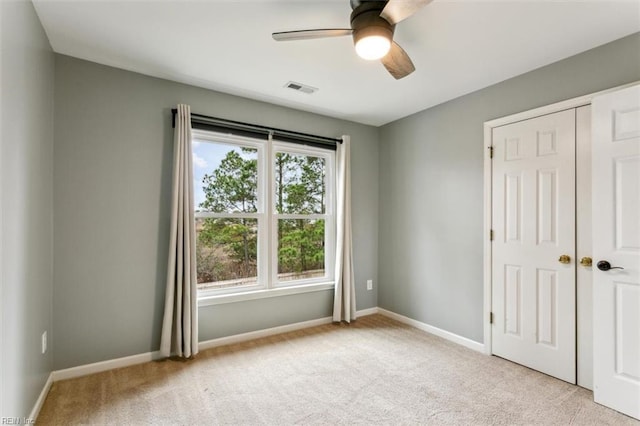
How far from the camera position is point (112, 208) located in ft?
8.91

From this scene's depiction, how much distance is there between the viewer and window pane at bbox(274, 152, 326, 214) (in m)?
3.72

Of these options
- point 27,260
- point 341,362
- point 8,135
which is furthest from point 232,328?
Result: point 8,135

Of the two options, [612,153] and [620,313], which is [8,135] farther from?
[620,313]

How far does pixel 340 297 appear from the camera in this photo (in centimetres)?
392

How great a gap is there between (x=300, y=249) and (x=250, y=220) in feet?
2.43

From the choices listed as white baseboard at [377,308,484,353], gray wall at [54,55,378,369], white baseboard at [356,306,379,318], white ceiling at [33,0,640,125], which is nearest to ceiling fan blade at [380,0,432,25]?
white ceiling at [33,0,640,125]

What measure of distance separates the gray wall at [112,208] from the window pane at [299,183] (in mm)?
973

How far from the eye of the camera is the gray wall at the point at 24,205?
5.12 feet

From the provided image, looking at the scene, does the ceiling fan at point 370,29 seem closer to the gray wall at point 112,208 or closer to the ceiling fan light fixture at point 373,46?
the ceiling fan light fixture at point 373,46

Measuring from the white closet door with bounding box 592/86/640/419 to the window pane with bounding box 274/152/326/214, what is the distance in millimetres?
2645

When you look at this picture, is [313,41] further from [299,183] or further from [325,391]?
[325,391]

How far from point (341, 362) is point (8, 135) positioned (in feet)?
9.10

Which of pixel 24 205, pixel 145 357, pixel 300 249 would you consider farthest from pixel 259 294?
pixel 24 205

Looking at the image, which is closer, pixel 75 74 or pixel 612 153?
pixel 612 153
